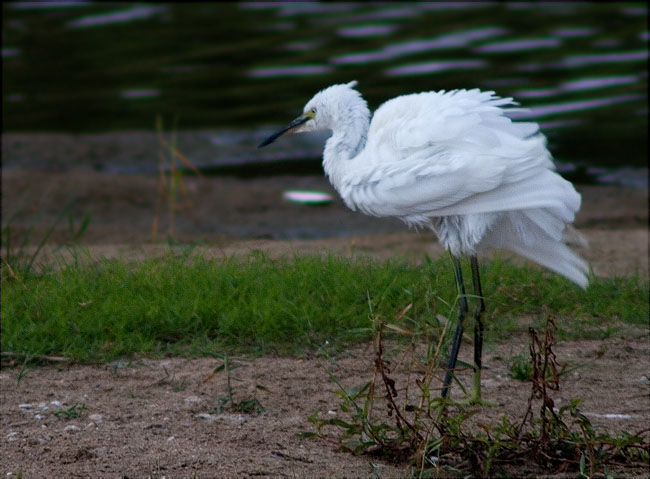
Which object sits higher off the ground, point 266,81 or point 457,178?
point 457,178

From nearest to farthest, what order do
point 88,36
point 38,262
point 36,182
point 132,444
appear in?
point 132,444
point 38,262
point 36,182
point 88,36

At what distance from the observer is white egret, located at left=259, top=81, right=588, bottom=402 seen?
13.9ft

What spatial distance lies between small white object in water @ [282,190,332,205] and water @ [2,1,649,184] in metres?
1.32

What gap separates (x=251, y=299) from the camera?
543 centimetres

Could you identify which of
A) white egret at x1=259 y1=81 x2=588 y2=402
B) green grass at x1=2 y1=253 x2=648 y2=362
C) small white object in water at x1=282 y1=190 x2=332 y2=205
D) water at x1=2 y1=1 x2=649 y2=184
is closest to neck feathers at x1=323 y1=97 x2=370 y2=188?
white egret at x1=259 y1=81 x2=588 y2=402

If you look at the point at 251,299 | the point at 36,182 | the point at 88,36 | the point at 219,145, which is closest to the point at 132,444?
the point at 251,299

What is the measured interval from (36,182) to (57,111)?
3.13 m

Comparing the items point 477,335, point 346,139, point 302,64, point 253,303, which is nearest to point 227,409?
point 253,303

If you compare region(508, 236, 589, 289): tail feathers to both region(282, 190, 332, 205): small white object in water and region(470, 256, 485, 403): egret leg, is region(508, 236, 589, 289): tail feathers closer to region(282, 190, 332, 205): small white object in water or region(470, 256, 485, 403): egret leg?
region(470, 256, 485, 403): egret leg

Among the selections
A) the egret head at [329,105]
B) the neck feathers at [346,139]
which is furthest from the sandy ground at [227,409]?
the egret head at [329,105]

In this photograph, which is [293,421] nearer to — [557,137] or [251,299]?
[251,299]

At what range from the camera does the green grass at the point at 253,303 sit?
5160 millimetres

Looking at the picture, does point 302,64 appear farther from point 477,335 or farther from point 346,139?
point 477,335

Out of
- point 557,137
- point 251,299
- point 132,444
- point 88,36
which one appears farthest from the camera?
point 88,36
